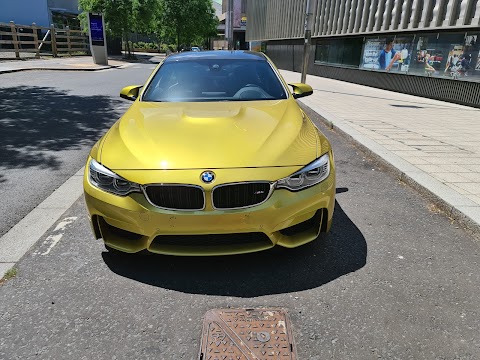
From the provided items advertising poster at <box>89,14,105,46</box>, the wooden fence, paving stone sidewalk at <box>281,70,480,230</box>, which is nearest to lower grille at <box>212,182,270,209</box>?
paving stone sidewalk at <box>281,70,480,230</box>

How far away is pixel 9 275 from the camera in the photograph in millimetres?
2691

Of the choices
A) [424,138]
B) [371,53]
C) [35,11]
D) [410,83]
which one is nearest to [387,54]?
[371,53]

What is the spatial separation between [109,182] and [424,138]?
19.0 ft

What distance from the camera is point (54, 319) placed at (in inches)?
90.2

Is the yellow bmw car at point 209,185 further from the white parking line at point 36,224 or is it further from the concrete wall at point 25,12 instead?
the concrete wall at point 25,12

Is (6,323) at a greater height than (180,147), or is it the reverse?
(180,147)

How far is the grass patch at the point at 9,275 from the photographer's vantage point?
2.64 m

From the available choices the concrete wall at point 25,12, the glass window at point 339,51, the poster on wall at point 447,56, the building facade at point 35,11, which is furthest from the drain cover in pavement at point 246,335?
the concrete wall at point 25,12

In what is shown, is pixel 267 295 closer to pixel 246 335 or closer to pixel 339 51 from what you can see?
pixel 246 335

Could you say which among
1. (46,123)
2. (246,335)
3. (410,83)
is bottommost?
(46,123)

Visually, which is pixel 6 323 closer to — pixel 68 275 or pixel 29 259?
pixel 68 275

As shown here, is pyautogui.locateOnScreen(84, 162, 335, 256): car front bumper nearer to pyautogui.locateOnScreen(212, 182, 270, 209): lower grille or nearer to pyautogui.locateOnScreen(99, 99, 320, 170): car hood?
pyautogui.locateOnScreen(212, 182, 270, 209): lower grille

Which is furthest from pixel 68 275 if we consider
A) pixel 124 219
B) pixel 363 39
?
pixel 363 39

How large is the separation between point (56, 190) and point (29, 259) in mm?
1479
